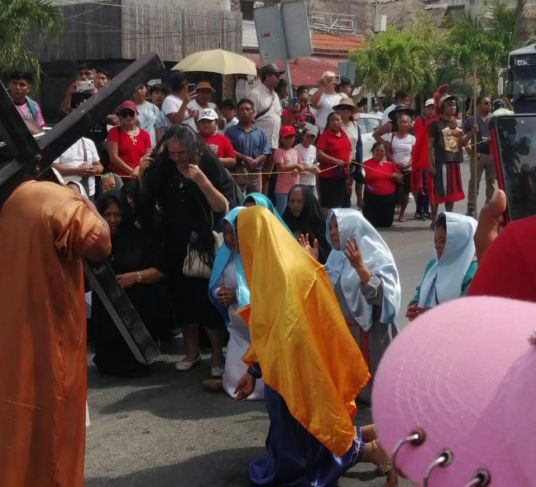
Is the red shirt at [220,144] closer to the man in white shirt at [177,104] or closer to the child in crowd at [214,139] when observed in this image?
the child in crowd at [214,139]

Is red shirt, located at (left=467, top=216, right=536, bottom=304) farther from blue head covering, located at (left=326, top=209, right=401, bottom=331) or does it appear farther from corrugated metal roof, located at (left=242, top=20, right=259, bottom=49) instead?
corrugated metal roof, located at (left=242, top=20, right=259, bottom=49)

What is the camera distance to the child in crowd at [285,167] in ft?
36.3

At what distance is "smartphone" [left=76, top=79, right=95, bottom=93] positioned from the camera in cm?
1011

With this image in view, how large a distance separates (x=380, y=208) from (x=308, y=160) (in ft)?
5.73

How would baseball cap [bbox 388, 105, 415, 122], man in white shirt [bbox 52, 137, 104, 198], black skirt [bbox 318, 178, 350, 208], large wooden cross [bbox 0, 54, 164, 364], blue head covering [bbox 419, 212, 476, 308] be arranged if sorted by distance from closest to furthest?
1. large wooden cross [bbox 0, 54, 164, 364]
2. blue head covering [bbox 419, 212, 476, 308]
3. man in white shirt [bbox 52, 137, 104, 198]
4. black skirt [bbox 318, 178, 350, 208]
5. baseball cap [bbox 388, 105, 415, 122]

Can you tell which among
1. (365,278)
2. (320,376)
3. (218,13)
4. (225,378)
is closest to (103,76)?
(225,378)

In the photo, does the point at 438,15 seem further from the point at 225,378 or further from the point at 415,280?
the point at 225,378

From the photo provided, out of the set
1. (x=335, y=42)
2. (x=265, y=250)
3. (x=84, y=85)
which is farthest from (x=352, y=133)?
(x=335, y=42)

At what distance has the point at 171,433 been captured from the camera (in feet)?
18.2

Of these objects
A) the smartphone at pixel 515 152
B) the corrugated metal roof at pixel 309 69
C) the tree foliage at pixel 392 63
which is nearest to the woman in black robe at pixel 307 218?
the smartphone at pixel 515 152

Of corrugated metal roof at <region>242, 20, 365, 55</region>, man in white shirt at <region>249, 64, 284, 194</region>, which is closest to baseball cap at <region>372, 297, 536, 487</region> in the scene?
man in white shirt at <region>249, 64, 284, 194</region>

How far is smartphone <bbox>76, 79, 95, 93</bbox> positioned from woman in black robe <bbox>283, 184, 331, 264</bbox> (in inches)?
157

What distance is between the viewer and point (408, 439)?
47.6 inches

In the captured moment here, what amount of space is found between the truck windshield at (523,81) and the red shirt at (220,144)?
28.4 feet
